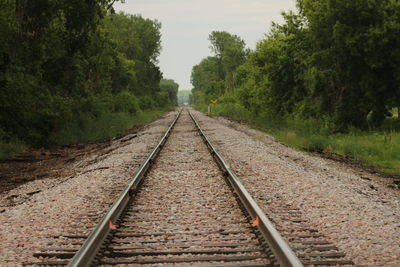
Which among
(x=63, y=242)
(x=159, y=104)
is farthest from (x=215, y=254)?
(x=159, y=104)

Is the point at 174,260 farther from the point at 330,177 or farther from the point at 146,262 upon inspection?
the point at 330,177

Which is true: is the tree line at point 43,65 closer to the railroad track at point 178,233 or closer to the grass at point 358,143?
the grass at point 358,143

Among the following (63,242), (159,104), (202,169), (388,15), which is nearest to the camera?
(63,242)

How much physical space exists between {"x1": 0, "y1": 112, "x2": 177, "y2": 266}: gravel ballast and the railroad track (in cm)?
34

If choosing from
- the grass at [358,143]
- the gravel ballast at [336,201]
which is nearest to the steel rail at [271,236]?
the gravel ballast at [336,201]

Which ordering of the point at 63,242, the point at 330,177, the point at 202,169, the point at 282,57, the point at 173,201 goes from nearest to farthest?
the point at 63,242 < the point at 173,201 < the point at 330,177 < the point at 202,169 < the point at 282,57

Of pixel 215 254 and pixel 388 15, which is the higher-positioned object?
pixel 388 15

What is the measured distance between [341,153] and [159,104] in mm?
76538

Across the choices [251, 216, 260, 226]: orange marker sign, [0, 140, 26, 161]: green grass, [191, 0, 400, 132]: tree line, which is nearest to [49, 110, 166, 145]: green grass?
[0, 140, 26, 161]: green grass

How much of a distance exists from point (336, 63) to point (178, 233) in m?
18.3

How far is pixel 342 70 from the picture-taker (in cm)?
2105

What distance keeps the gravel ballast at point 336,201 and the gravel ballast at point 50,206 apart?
9.14 feet

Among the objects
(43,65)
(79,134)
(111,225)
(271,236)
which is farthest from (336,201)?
(79,134)

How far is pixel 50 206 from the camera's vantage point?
6.97 m
